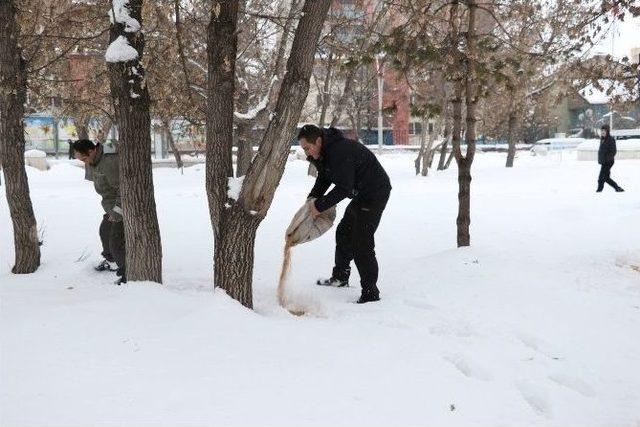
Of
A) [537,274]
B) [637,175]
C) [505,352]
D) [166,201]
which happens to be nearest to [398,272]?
[537,274]

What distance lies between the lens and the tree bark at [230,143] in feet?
13.5

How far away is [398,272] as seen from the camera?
20.9 feet

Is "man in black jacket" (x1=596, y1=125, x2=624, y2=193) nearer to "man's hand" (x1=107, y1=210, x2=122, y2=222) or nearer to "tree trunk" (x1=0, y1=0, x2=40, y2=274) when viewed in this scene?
"man's hand" (x1=107, y1=210, x2=122, y2=222)

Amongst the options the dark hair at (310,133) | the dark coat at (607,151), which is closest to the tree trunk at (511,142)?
the dark coat at (607,151)

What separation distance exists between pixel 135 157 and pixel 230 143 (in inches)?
32.9

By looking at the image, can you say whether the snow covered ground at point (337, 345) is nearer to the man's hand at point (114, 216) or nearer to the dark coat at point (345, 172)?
the man's hand at point (114, 216)

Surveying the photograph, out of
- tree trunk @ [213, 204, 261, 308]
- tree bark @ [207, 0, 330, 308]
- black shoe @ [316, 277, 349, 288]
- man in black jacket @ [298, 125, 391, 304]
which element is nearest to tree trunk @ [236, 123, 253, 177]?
black shoe @ [316, 277, 349, 288]

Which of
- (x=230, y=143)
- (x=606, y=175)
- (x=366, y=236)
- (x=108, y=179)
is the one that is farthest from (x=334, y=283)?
(x=606, y=175)

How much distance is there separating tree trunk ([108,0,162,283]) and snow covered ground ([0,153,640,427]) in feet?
1.03

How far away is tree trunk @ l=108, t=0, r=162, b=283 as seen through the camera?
180 inches

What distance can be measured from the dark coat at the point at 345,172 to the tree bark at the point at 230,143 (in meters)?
0.74

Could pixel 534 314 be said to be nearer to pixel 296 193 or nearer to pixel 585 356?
pixel 585 356

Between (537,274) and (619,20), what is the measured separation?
2.94m

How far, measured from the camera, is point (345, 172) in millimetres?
4863
